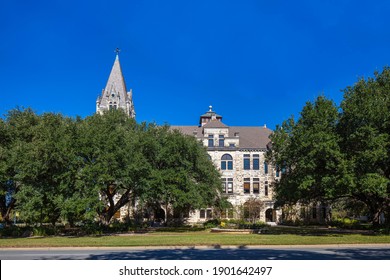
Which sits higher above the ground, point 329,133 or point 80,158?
point 329,133

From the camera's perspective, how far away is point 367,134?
27.7 metres

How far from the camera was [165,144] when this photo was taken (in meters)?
37.7

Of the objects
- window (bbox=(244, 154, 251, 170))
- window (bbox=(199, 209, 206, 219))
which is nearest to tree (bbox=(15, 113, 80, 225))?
window (bbox=(199, 209, 206, 219))

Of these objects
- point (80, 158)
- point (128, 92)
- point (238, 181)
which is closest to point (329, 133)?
point (80, 158)

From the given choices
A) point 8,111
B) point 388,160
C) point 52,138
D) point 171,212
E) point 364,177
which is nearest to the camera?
point 364,177

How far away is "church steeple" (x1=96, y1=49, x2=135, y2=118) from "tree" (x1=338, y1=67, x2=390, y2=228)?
45231 millimetres

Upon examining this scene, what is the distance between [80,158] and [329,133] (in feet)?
65.5

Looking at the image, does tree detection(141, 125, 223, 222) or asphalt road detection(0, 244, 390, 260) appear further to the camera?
tree detection(141, 125, 223, 222)

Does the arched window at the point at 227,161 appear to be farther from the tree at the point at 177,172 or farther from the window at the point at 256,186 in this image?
the tree at the point at 177,172

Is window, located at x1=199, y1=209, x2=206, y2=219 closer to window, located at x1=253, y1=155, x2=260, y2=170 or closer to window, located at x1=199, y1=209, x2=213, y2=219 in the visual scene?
window, located at x1=199, y1=209, x2=213, y2=219

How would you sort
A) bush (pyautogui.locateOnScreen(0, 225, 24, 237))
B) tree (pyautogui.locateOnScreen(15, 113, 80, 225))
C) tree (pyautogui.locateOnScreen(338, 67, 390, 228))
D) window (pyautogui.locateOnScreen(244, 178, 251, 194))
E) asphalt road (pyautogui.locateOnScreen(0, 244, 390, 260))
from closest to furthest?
asphalt road (pyautogui.locateOnScreen(0, 244, 390, 260)), tree (pyautogui.locateOnScreen(338, 67, 390, 228)), tree (pyautogui.locateOnScreen(15, 113, 80, 225)), bush (pyautogui.locateOnScreen(0, 225, 24, 237)), window (pyautogui.locateOnScreen(244, 178, 251, 194))

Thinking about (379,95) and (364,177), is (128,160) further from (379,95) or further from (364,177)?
(379,95)

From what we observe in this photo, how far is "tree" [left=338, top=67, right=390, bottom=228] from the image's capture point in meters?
26.9

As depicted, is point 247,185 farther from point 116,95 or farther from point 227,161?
point 116,95
